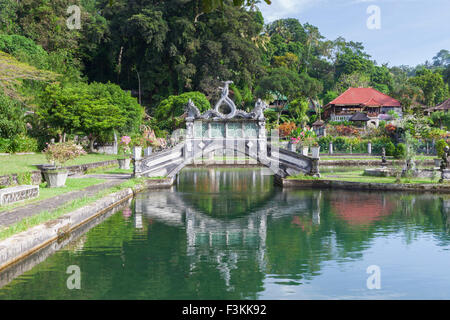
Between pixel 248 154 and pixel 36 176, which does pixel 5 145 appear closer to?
pixel 36 176

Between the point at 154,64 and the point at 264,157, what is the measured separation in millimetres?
38261

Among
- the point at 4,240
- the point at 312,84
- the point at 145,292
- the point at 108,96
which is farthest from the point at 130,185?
the point at 312,84

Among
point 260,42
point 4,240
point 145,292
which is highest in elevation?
point 260,42

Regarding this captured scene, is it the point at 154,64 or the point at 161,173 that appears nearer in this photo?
the point at 161,173

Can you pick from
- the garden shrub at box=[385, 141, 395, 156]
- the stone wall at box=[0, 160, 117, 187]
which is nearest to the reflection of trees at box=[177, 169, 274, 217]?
the stone wall at box=[0, 160, 117, 187]

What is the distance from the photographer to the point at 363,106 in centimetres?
7006

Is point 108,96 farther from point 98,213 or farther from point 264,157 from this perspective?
point 98,213

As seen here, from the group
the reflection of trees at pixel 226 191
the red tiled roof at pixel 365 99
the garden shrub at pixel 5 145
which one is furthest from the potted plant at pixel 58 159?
the red tiled roof at pixel 365 99

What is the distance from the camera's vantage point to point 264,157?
90.4 ft

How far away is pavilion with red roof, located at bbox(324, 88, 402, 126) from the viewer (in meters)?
69.8

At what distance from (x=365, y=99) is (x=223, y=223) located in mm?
61025

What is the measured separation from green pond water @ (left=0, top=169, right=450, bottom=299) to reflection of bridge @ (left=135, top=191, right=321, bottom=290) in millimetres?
31

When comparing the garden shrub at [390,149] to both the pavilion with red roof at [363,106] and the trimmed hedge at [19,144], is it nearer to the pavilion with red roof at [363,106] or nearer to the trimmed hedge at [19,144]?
the pavilion with red roof at [363,106]

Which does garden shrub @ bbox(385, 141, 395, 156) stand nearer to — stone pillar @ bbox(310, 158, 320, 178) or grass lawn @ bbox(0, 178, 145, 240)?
stone pillar @ bbox(310, 158, 320, 178)
